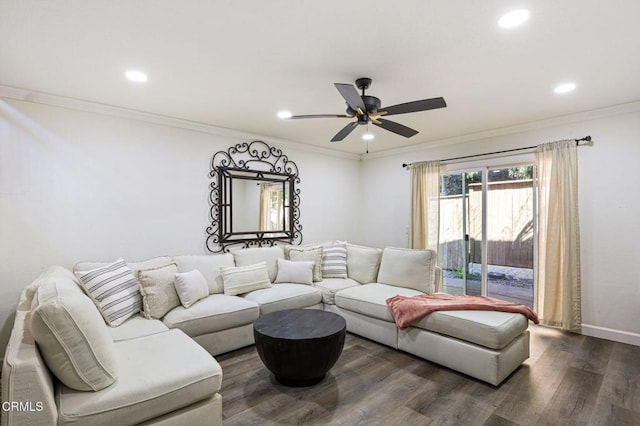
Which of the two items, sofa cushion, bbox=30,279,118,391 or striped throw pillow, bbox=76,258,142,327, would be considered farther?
striped throw pillow, bbox=76,258,142,327

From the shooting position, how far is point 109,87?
9.42ft

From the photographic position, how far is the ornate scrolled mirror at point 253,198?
4.20 meters

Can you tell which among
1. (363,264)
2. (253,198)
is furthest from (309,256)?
(253,198)

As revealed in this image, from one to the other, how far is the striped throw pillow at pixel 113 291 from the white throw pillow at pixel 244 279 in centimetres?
92

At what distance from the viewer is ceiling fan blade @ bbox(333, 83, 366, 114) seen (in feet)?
7.01

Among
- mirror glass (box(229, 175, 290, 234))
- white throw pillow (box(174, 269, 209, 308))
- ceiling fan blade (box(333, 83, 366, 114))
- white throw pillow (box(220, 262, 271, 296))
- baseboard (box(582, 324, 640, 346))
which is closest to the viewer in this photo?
ceiling fan blade (box(333, 83, 366, 114))

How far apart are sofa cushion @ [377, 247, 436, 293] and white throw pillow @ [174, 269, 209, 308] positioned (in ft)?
7.28

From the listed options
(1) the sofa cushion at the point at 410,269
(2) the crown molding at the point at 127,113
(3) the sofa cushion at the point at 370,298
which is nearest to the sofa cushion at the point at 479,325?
(3) the sofa cushion at the point at 370,298

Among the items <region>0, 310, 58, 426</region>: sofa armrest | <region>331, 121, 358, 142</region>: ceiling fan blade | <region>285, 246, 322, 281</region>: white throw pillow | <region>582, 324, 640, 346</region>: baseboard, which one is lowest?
<region>582, 324, 640, 346</region>: baseboard

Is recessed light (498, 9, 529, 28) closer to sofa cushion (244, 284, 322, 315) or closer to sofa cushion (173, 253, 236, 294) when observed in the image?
sofa cushion (244, 284, 322, 315)

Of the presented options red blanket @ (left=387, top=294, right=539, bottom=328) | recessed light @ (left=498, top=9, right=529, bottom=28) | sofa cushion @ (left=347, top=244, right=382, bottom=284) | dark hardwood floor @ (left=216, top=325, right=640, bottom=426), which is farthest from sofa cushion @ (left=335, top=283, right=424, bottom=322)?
recessed light @ (left=498, top=9, right=529, bottom=28)

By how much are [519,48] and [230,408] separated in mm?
3275

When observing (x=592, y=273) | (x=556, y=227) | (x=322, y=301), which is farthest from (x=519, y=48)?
(x=322, y=301)

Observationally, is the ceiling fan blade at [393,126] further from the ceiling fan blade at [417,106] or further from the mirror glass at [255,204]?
the mirror glass at [255,204]
